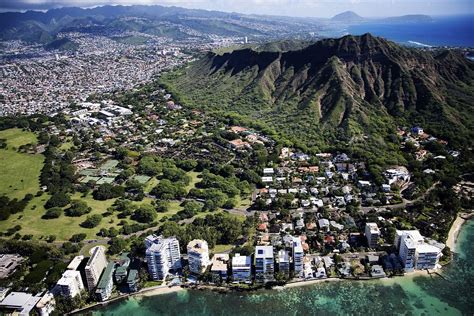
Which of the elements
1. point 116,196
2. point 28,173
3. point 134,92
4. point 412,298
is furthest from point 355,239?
point 134,92

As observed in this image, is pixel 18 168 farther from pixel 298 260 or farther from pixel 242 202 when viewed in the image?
pixel 298 260

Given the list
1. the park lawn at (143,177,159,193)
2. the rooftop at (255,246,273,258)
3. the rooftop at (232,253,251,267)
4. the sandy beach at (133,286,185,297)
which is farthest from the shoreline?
the park lawn at (143,177,159,193)

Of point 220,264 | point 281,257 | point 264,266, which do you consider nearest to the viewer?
point 264,266

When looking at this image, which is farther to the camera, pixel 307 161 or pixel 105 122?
pixel 105 122

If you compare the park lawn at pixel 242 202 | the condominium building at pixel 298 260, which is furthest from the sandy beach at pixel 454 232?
the park lawn at pixel 242 202

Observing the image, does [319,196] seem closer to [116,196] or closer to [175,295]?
[175,295]

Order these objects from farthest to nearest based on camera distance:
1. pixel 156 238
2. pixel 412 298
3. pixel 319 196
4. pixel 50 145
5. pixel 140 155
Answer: pixel 50 145
pixel 140 155
pixel 319 196
pixel 156 238
pixel 412 298

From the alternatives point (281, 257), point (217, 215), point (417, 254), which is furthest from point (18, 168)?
point (417, 254)

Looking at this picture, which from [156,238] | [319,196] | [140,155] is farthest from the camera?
[140,155]
